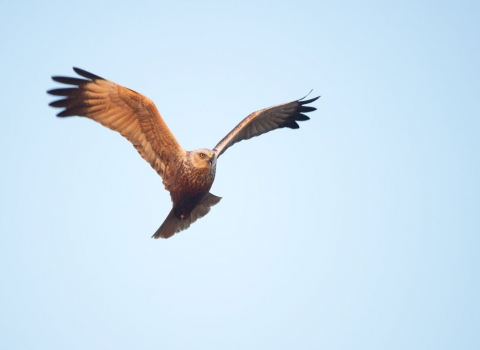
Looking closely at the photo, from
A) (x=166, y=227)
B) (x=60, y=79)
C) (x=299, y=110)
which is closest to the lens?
(x=60, y=79)

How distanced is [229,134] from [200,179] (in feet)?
3.78

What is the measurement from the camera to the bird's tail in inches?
428

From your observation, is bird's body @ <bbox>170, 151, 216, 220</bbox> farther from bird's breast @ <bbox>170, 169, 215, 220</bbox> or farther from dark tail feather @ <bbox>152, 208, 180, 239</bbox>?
dark tail feather @ <bbox>152, 208, 180, 239</bbox>

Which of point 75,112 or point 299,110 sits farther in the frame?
point 299,110

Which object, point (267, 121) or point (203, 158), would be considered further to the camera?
point (267, 121)

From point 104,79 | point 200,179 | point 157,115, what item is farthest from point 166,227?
point 104,79

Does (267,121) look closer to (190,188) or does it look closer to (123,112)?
(190,188)

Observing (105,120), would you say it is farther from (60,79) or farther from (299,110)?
(299,110)

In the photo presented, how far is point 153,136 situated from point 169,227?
161 centimetres

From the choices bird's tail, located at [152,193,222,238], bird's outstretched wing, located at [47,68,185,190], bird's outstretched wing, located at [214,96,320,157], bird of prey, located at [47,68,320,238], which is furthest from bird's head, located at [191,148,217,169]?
bird's tail, located at [152,193,222,238]

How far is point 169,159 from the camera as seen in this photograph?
1037 cm

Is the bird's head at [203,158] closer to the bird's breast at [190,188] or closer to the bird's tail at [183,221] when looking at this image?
the bird's breast at [190,188]

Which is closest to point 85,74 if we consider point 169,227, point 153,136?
point 153,136

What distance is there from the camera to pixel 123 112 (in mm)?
9945
